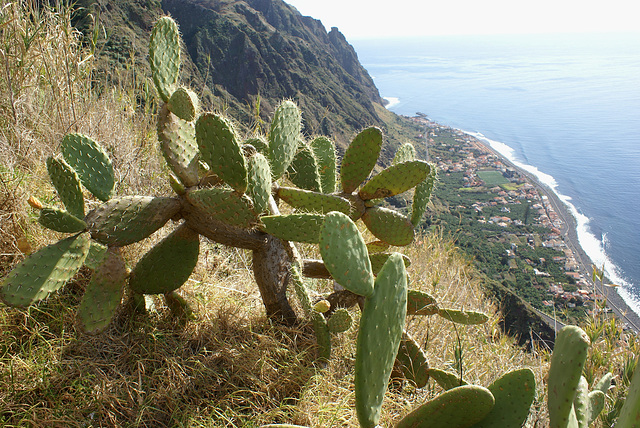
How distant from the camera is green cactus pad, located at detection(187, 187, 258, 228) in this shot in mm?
1475

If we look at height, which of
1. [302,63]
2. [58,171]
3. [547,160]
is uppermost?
[302,63]

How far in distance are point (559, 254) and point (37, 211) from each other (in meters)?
11.1

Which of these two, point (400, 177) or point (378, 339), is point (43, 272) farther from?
point (400, 177)

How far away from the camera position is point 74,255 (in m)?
1.41

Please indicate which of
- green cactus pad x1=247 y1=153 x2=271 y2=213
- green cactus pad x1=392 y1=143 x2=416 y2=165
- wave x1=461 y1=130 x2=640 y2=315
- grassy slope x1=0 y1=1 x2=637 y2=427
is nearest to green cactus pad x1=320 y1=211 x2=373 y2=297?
green cactus pad x1=247 y1=153 x2=271 y2=213

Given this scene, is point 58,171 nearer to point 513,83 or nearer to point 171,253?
point 171,253

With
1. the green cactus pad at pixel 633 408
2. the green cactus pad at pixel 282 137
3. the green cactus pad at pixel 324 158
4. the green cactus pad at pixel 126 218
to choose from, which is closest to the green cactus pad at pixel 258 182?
the green cactus pad at pixel 282 137

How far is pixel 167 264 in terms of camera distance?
168cm

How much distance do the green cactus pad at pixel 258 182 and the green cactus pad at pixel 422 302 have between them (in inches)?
32.0

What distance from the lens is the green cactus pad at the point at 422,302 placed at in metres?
1.79

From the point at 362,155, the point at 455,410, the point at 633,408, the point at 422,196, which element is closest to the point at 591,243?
the point at 422,196

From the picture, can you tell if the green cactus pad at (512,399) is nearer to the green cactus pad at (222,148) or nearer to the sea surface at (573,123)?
the green cactus pad at (222,148)

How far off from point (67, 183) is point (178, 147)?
17.3 inches

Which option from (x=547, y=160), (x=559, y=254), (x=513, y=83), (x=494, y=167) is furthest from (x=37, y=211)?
(x=513, y=83)
